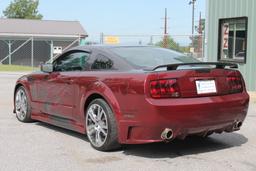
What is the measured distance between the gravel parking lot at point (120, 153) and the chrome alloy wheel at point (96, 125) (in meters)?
0.15

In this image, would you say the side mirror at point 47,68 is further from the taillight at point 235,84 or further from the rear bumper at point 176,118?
the taillight at point 235,84

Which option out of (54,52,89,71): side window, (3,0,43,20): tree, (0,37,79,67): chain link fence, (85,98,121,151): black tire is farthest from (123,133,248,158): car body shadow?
(3,0,43,20): tree

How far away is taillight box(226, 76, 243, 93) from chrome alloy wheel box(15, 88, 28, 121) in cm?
376

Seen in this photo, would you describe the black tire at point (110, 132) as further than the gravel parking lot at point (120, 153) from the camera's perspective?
Yes

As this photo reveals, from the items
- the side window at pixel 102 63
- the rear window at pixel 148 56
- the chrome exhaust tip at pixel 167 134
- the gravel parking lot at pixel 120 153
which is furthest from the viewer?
the side window at pixel 102 63

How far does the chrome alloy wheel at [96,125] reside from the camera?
637 centimetres

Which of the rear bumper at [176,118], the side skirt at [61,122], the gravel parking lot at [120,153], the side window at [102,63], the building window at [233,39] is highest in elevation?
the building window at [233,39]

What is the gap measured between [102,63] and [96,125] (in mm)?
856

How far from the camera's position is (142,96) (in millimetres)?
5746

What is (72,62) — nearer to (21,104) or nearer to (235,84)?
(21,104)

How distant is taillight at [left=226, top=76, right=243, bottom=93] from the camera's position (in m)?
6.38

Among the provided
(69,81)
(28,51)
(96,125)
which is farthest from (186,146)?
(28,51)

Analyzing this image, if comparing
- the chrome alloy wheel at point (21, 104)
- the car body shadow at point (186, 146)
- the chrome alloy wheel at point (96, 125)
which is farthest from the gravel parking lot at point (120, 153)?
the chrome alloy wheel at point (21, 104)

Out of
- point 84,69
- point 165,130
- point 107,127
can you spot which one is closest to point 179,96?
point 165,130
